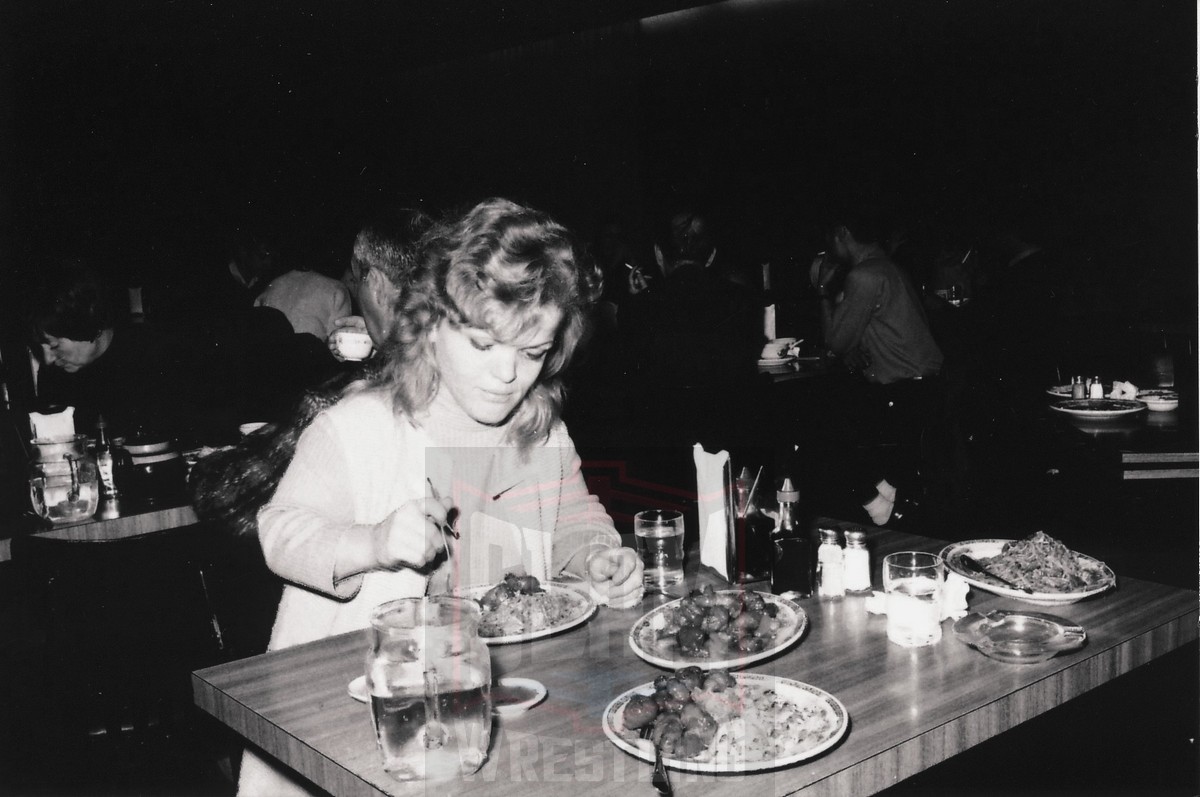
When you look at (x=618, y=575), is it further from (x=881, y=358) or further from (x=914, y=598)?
(x=881, y=358)

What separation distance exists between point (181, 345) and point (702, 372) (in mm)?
2139

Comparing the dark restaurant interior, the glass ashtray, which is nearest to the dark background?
the dark restaurant interior

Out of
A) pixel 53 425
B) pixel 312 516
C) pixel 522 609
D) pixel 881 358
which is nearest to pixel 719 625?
pixel 522 609

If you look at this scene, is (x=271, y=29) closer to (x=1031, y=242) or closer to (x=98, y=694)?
(x=98, y=694)

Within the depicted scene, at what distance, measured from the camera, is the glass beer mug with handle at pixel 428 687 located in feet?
3.41

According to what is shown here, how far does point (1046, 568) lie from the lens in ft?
5.57

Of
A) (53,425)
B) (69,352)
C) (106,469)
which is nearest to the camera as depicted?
(106,469)

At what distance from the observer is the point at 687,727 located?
1121 millimetres

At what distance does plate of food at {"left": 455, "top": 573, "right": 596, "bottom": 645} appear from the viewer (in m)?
1.51

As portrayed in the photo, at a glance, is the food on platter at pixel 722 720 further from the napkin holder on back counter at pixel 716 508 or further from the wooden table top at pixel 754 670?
the napkin holder on back counter at pixel 716 508

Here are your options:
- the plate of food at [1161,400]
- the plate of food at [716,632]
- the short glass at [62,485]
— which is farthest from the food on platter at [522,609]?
the plate of food at [1161,400]

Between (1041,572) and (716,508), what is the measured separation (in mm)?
612

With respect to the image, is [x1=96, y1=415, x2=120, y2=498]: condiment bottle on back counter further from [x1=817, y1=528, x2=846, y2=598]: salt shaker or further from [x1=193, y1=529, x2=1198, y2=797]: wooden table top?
[x1=817, y1=528, x2=846, y2=598]: salt shaker

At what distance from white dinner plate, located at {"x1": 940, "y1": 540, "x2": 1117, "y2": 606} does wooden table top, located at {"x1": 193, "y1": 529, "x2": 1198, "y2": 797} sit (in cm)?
2
